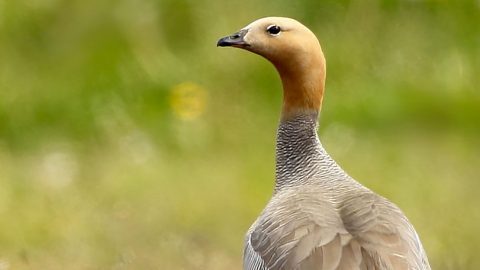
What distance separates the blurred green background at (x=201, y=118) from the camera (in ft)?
28.3

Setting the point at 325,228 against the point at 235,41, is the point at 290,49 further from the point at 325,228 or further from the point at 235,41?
the point at 325,228

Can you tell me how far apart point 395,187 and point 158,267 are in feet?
6.60

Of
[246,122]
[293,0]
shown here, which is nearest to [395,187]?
[246,122]

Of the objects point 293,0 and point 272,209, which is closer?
point 272,209

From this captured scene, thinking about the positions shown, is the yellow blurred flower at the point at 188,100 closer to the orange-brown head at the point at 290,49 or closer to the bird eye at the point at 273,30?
the orange-brown head at the point at 290,49

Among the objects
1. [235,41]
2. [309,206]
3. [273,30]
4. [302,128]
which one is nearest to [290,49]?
[273,30]

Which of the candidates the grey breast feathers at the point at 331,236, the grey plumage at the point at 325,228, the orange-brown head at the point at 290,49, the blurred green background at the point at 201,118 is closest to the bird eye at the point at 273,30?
the orange-brown head at the point at 290,49

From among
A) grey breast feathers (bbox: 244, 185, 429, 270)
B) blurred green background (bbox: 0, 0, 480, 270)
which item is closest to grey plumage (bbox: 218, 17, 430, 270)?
grey breast feathers (bbox: 244, 185, 429, 270)

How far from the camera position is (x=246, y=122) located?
9.75 meters

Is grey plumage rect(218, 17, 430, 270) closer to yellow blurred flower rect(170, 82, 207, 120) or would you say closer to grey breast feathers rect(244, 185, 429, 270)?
grey breast feathers rect(244, 185, 429, 270)

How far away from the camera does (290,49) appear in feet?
20.7

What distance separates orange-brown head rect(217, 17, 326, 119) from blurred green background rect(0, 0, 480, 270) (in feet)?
6.41

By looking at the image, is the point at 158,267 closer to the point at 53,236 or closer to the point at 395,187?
the point at 53,236

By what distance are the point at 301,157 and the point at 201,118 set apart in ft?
11.0
